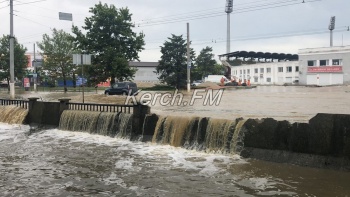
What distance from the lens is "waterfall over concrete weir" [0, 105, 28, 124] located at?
19922 mm

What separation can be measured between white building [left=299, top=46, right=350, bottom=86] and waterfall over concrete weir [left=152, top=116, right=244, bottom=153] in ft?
188

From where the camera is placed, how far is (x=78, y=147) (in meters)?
13.0

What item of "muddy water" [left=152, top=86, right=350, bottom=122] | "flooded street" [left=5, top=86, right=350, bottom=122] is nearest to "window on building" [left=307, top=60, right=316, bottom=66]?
"flooded street" [left=5, top=86, right=350, bottom=122]

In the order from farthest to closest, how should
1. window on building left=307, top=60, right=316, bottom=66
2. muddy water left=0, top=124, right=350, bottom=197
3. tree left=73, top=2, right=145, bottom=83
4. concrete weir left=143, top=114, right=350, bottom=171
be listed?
window on building left=307, top=60, right=316, bottom=66
tree left=73, top=2, right=145, bottom=83
concrete weir left=143, top=114, right=350, bottom=171
muddy water left=0, top=124, right=350, bottom=197

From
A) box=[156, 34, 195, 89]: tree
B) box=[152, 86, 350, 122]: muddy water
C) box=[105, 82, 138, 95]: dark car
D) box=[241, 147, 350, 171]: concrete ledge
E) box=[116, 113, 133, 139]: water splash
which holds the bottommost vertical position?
box=[241, 147, 350, 171]: concrete ledge

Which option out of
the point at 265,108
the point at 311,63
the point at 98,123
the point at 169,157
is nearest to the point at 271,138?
the point at 169,157

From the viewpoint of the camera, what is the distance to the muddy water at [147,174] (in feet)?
25.0

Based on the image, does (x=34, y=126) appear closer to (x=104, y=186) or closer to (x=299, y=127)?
(x=104, y=186)

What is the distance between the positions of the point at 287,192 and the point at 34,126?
51.3ft

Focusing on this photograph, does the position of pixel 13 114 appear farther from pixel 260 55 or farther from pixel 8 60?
pixel 260 55

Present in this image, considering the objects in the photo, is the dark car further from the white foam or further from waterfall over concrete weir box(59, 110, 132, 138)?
the white foam

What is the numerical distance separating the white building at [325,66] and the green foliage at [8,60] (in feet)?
168

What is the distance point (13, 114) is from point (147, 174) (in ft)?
47.8

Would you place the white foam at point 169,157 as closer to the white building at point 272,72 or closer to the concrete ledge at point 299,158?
the concrete ledge at point 299,158
